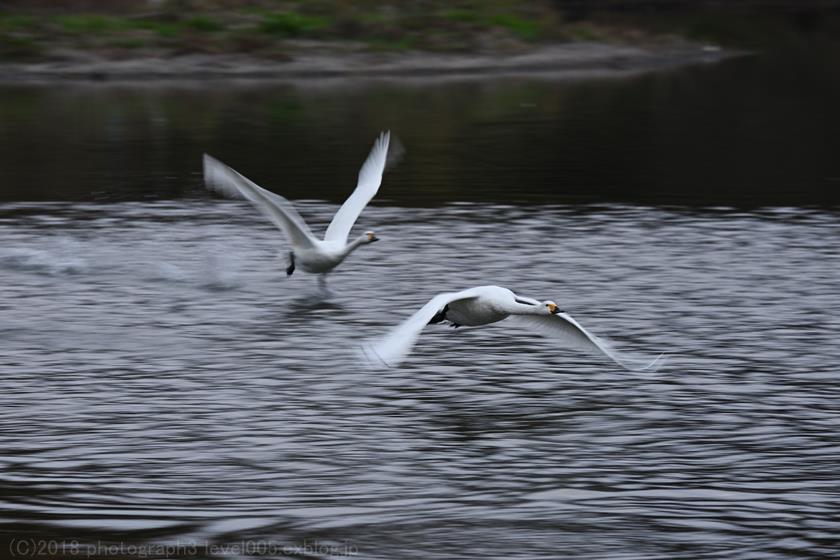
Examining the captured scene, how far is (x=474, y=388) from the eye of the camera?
11945 millimetres

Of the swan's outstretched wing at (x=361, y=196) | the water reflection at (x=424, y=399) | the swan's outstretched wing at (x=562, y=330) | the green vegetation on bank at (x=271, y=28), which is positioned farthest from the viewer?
the green vegetation on bank at (x=271, y=28)

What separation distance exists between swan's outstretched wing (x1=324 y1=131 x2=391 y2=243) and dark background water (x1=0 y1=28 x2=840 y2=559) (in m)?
0.67

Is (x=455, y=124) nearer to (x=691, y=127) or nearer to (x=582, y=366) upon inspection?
(x=691, y=127)

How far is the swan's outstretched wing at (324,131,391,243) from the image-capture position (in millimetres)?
14992

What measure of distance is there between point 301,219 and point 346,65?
2759 cm

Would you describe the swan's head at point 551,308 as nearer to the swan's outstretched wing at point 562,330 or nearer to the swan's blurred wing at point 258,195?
the swan's outstretched wing at point 562,330

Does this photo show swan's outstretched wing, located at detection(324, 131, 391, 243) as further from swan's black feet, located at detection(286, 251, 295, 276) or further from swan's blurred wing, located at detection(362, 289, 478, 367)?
swan's blurred wing, located at detection(362, 289, 478, 367)

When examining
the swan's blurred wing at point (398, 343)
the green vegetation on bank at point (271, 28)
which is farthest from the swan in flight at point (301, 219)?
the green vegetation on bank at point (271, 28)

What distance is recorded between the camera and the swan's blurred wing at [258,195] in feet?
45.6

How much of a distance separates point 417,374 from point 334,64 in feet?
99.0

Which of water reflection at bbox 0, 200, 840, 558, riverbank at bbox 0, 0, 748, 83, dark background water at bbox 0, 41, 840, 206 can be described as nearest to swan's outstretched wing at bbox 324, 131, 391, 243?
water reflection at bbox 0, 200, 840, 558

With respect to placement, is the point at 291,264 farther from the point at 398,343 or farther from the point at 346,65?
the point at 346,65

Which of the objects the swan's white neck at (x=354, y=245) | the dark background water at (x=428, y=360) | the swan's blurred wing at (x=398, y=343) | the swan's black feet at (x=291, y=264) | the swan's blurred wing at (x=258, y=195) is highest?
the swan's blurred wing at (x=258, y=195)

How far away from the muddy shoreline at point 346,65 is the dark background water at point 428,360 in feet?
41.8
